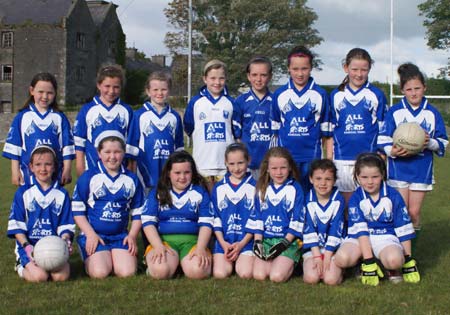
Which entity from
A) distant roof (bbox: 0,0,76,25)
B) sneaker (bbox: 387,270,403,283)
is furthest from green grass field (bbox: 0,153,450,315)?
distant roof (bbox: 0,0,76,25)

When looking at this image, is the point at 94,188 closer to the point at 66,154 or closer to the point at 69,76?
the point at 66,154

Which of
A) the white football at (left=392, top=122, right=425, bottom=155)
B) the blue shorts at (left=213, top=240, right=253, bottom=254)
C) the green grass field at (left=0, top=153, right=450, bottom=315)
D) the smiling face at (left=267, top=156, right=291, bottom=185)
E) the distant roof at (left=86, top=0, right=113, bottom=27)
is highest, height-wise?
the distant roof at (left=86, top=0, right=113, bottom=27)

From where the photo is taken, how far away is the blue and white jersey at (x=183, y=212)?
5.31m

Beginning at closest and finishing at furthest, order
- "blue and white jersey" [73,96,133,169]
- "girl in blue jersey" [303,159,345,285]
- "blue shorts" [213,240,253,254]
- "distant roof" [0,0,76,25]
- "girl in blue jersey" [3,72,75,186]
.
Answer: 1. "girl in blue jersey" [303,159,345,285]
2. "blue shorts" [213,240,253,254]
3. "girl in blue jersey" [3,72,75,186]
4. "blue and white jersey" [73,96,133,169]
5. "distant roof" [0,0,76,25]

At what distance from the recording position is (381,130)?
18.3ft

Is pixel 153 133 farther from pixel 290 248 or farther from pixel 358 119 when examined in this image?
pixel 358 119

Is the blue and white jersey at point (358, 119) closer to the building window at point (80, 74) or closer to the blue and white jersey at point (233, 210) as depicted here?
the blue and white jersey at point (233, 210)

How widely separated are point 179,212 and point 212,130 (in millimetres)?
952

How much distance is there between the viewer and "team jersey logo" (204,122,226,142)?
231 inches

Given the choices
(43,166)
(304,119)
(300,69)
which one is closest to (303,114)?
(304,119)

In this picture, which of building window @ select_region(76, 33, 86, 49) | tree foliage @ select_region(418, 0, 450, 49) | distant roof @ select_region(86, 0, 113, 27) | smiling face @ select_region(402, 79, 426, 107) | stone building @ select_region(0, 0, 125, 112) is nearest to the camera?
smiling face @ select_region(402, 79, 426, 107)

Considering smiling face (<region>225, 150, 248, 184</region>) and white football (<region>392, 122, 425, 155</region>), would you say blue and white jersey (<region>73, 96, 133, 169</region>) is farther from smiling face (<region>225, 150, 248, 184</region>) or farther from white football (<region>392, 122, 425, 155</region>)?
white football (<region>392, 122, 425, 155</region>)

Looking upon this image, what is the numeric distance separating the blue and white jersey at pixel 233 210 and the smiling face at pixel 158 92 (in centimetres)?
105

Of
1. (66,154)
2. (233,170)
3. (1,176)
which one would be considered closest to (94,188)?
(66,154)
